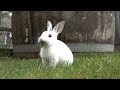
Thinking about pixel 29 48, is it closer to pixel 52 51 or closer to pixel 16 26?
pixel 16 26

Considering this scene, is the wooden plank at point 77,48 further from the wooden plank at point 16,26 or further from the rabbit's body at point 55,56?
the rabbit's body at point 55,56

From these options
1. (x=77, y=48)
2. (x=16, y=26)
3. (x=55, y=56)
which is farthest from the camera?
(x=16, y=26)

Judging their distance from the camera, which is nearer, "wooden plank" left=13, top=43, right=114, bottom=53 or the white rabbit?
the white rabbit

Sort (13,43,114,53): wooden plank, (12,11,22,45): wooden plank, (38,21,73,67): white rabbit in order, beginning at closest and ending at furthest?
1. (38,21,73,67): white rabbit
2. (13,43,114,53): wooden plank
3. (12,11,22,45): wooden plank

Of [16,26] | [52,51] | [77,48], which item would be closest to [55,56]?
[52,51]

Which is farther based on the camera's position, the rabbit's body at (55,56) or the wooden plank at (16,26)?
the wooden plank at (16,26)

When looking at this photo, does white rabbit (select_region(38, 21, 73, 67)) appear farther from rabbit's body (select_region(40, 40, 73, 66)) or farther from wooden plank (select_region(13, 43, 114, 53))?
wooden plank (select_region(13, 43, 114, 53))

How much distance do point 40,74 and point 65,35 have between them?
2.30 metres

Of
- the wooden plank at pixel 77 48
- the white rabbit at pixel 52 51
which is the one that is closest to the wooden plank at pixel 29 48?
the wooden plank at pixel 77 48

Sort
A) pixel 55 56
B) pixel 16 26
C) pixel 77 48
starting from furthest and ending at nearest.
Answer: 1. pixel 16 26
2. pixel 77 48
3. pixel 55 56

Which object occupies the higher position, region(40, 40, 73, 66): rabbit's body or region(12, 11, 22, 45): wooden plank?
region(12, 11, 22, 45): wooden plank

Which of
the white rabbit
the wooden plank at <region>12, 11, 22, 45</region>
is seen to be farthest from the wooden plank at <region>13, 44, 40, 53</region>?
the white rabbit
